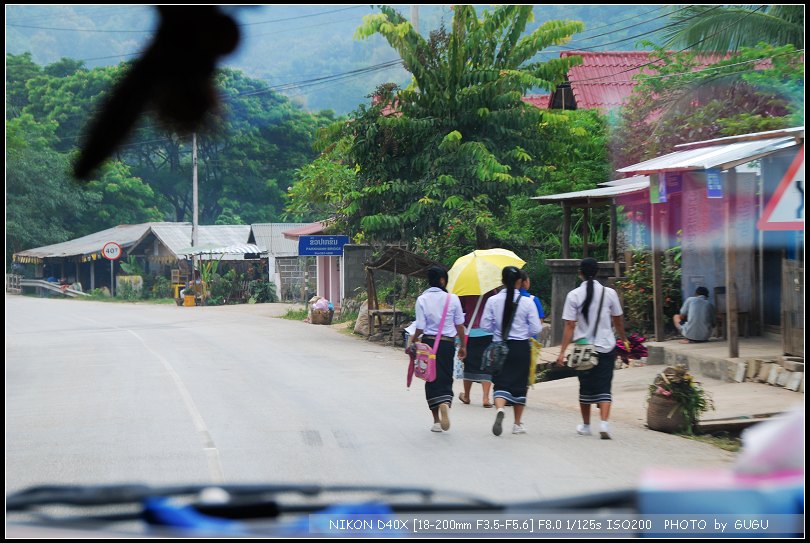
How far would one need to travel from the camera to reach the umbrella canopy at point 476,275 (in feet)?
38.6

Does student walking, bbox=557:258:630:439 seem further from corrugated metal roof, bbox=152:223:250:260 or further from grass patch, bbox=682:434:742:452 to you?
corrugated metal roof, bbox=152:223:250:260

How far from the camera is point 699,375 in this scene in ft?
43.7

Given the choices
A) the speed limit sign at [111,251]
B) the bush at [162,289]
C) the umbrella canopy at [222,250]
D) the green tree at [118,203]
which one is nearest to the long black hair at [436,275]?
the umbrella canopy at [222,250]

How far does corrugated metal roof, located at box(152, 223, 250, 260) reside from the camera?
48438 millimetres

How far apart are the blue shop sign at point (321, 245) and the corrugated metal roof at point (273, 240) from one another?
671 inches

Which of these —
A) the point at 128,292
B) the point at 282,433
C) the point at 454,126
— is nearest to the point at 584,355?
the point at 282,433

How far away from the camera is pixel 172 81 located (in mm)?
4441

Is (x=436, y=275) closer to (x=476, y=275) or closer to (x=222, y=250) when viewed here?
(x=476, y=275)

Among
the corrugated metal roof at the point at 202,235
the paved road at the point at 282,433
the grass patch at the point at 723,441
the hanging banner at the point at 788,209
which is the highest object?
the corrugated metal roof at the point at 202,235

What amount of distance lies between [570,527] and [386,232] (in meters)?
19.5

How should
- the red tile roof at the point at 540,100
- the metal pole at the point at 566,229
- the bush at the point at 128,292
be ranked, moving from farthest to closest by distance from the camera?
the bush at the point at 128,292
the red tile roof at the point at 540,100
the metal pole at the point at 566,229

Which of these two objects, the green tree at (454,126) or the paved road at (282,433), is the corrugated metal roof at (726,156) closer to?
the paved road at (282,433)

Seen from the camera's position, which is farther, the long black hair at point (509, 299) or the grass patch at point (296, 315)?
the grass patch at point (296, 315)

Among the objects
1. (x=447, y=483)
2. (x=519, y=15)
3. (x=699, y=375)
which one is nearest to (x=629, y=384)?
(x=699, y=375)
